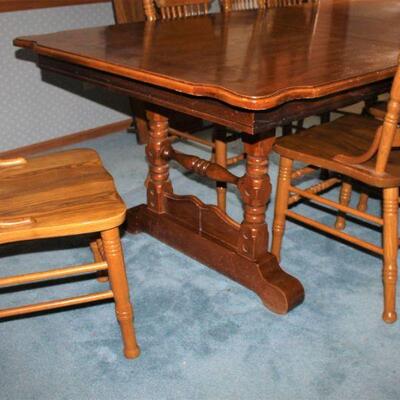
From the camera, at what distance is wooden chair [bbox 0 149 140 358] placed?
4.21 feet

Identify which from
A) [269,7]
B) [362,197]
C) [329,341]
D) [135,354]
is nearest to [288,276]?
[329,341]

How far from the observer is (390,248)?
1.64 m

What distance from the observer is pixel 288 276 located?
1.78 meters

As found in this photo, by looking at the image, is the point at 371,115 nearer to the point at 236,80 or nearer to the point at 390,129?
the point at 390,129

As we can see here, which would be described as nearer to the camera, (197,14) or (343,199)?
(343,199)

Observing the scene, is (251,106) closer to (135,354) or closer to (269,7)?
(135,354)

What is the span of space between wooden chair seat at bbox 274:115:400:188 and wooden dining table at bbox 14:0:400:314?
0.17m

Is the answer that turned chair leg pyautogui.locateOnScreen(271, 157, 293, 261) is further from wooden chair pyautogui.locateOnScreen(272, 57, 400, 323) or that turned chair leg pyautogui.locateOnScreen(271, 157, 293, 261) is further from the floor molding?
the floor molding

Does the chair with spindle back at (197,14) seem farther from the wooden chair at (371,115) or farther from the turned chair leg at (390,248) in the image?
the turned chair leg at (390,248)

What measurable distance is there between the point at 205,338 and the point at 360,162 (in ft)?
2.34

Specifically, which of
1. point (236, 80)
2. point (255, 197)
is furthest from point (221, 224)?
point (236, 80)

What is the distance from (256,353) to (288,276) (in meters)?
0.32

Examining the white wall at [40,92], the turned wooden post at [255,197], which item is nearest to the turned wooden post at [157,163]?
the turned wooden post at [255,197]

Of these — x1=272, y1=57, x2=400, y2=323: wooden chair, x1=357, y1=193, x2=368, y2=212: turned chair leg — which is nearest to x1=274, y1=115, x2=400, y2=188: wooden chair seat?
x1=272, y1=57, x2=400, y2=323: wooden chair
